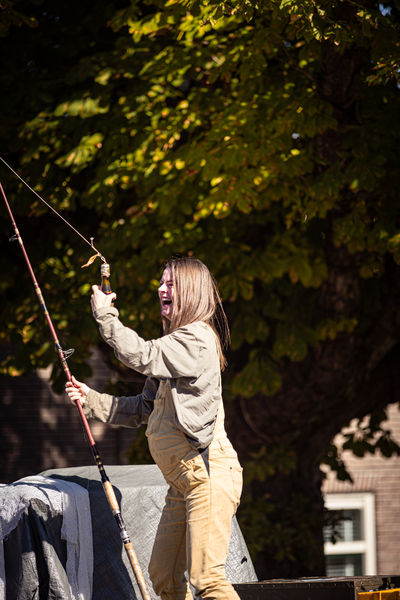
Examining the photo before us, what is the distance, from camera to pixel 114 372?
8.22 meters

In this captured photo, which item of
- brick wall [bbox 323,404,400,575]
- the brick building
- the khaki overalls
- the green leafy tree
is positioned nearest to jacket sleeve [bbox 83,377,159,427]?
the khaki overalls

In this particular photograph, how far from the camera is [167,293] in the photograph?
124 inches

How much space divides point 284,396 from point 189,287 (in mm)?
4341

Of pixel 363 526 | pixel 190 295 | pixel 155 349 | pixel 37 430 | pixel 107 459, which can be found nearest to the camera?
pixel 155 349

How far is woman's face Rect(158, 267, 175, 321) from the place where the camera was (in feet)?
10.3

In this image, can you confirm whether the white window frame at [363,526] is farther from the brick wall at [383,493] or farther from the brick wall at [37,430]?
the brick wall at [37,430]

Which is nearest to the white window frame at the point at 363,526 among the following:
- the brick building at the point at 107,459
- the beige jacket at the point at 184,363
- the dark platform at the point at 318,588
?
the brick building at the point at 107,459

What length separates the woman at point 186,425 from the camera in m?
2.83

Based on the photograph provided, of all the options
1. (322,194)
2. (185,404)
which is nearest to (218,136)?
(322,194)

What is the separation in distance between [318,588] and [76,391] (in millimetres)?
1538

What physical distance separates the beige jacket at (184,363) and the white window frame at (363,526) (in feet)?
32.3

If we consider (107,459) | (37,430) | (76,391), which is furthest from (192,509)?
(107,459)

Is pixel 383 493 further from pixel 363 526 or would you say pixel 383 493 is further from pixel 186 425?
pixel 186 425

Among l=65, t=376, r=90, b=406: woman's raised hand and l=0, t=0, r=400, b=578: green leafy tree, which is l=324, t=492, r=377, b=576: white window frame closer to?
l=0, t=0, r=400, b=578: green leafy tree
